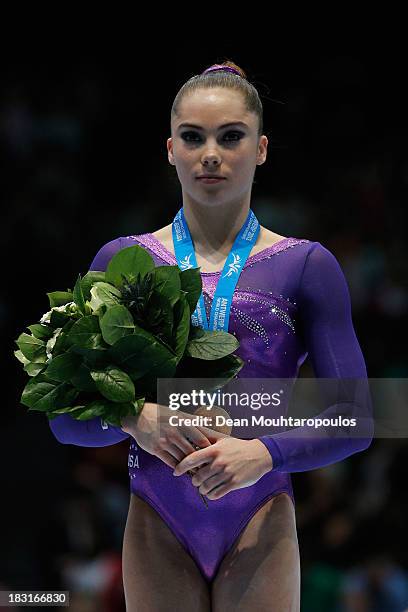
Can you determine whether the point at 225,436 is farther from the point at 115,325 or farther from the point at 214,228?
the point at 214,228

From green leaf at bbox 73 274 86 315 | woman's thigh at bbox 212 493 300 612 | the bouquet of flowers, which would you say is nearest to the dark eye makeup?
the bouquet of flowers

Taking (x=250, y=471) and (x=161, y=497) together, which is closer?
(x=250, y=471)

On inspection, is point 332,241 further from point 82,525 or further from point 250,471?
point 250,471

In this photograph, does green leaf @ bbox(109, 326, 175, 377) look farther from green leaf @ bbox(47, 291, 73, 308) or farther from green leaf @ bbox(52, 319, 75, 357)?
green leaf @ bbox(47, 291, 73, 308)

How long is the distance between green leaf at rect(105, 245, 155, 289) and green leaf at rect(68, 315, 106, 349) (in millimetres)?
116

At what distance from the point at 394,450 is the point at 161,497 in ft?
8.16

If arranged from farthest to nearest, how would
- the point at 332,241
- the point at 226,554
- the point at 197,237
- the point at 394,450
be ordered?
the point at 332,241 < the point at 394,450 < the point at 197,237 < the point at 226,554

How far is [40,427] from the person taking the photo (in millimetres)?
4750

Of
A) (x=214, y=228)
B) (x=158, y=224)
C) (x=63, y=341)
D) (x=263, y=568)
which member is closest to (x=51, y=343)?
(x=63, y=341)

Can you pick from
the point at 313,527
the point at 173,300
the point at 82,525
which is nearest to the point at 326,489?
the point at 313,527

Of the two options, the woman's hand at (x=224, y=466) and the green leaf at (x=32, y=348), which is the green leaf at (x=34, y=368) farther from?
the woman's hand at (x=224, y=466)

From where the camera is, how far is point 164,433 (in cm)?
206

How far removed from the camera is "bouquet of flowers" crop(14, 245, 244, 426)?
2.03 meters

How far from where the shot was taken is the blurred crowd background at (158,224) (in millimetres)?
4219
